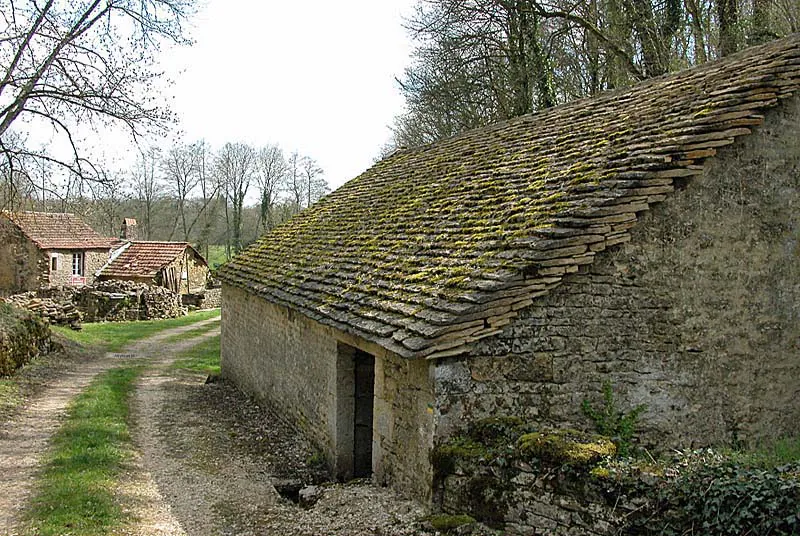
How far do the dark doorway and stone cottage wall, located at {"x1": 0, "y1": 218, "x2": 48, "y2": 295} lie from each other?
3046 centimetres

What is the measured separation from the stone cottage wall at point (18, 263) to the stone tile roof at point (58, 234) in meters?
0.51

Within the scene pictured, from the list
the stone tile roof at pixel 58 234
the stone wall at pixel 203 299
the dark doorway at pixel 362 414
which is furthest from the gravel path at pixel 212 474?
the stone tile roof at pixel 58 234

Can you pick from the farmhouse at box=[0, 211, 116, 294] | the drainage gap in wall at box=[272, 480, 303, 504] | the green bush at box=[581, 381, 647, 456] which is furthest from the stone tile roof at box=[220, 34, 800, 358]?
the farmhouse at box=[0, 211, 116, 294]

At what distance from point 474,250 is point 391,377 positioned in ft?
5.95

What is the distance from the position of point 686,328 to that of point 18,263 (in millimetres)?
35866

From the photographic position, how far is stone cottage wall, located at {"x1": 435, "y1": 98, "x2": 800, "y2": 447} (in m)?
7.46

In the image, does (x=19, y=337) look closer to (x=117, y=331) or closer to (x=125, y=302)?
(x=117, y=331)

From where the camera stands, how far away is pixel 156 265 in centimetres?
3897

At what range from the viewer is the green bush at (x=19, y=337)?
642 inches

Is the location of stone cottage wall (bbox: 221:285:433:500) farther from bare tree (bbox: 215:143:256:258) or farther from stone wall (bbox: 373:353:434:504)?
bare tree (bbox: 215:143:256:258)

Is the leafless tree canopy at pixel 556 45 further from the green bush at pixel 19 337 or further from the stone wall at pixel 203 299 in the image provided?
the stone wall at pixel 203 299

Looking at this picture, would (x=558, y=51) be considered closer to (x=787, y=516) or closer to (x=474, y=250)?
(x=474, y=250)

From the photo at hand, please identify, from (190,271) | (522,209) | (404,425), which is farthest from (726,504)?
(190,271)

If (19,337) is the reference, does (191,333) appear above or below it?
below
